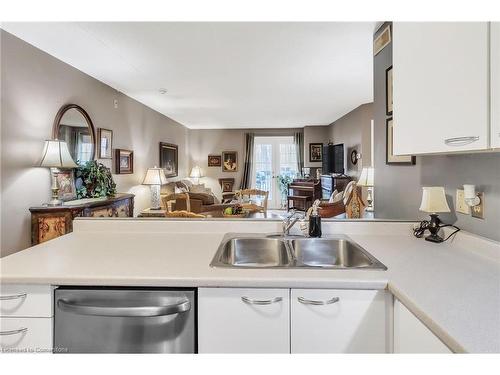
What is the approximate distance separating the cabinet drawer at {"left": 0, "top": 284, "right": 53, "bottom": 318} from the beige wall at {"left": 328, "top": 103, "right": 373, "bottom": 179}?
5.33 meters

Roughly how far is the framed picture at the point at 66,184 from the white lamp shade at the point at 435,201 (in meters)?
3.22

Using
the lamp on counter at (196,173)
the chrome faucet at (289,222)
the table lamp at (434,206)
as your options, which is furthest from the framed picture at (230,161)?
the table lamp at (434,206)

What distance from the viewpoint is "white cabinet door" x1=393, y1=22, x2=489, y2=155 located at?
0.99 meters

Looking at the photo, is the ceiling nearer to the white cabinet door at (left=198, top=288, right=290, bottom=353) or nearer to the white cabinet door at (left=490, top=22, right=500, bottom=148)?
the white cabinet door at (left=490, top=22, right=500, bottom=148)

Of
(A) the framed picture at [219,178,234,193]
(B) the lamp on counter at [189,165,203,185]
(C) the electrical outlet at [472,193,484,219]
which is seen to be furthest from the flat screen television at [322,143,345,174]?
(C) the electrical outlet at [472,193,484,219]

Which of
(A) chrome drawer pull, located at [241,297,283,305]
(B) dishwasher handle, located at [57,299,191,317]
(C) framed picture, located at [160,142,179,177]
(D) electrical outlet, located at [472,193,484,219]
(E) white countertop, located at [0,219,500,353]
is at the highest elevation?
(C) framed picture, located at [160,142,179,177]

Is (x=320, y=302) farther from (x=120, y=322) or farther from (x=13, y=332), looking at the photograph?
(x=13, y=332)

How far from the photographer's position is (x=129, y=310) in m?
1.07

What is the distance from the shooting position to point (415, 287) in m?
0.99

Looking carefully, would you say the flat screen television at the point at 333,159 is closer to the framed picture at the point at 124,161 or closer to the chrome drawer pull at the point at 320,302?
the framed picture at the point at 124,161

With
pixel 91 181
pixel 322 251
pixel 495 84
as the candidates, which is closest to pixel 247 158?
pixel 91 181
